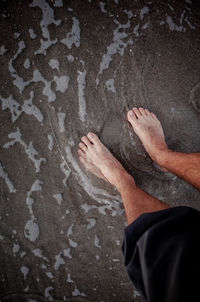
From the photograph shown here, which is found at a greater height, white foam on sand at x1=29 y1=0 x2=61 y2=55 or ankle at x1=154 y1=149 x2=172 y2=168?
white foam on sand at x1=29 y1=0 x2=61 y2=55

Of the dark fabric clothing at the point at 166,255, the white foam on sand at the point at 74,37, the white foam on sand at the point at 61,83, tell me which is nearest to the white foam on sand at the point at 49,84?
the white foam on sand at the point at 61,83

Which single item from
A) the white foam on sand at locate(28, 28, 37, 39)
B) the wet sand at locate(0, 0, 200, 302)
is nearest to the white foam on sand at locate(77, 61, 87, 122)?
the wet sand at locate(0, 0, 200, 302)

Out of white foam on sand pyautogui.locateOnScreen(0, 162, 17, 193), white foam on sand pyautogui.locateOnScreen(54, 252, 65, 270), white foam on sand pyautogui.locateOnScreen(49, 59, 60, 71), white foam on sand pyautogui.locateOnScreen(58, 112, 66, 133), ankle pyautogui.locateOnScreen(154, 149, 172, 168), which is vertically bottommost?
white foam on sand pyautogui.locateOnScreen(54, 252, 65, 270)

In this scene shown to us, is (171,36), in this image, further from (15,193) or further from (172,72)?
(15,193)

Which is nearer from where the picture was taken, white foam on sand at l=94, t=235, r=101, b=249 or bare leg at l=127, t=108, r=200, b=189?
bare leg at l=127, t=108, r=200, b=189

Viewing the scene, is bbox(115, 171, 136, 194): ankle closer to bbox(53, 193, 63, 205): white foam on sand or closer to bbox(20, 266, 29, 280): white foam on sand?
bbox(53, 193, 63, 205): white foam on sand

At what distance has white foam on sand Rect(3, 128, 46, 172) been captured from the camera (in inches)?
35.0

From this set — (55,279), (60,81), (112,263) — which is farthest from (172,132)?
(55,279)

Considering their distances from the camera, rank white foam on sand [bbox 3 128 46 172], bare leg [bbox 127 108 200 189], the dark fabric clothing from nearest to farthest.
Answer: the dark fabric clothing, bare leg [bbox 127 108 200 189], white foam on sand [bbox 3 128 46 172]

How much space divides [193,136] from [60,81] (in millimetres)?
576

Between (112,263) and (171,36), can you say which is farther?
(112,263)

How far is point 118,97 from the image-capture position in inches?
34.8

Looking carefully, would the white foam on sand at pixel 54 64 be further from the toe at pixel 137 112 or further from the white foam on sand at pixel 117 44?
the toe at pixel 137 112

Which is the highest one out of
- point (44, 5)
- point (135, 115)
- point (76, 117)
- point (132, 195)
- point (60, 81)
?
point (44, 5)
